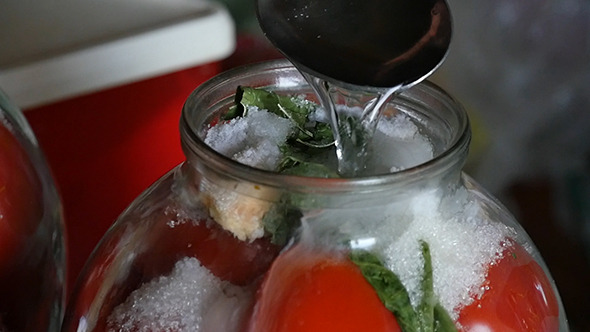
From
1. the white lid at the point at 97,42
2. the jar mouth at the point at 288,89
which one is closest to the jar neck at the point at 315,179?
the jar mouth at the point at 288,89

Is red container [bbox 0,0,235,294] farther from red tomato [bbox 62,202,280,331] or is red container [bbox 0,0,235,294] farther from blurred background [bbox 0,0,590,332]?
red tomato [bbox 62,202,280,331]

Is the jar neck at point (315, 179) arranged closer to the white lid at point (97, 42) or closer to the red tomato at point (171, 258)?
the red tomato at point (171, 258)

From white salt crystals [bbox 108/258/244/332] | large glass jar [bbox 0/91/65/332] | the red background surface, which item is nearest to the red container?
the red background surface

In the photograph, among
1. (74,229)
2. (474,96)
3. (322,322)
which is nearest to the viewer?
(322,322)

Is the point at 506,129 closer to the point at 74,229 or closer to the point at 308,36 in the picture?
the point at 74,229

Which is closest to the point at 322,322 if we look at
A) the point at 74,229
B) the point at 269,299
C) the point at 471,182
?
the point at 269,299

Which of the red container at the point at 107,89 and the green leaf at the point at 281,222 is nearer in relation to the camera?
the green leaf at the point at 281,222
